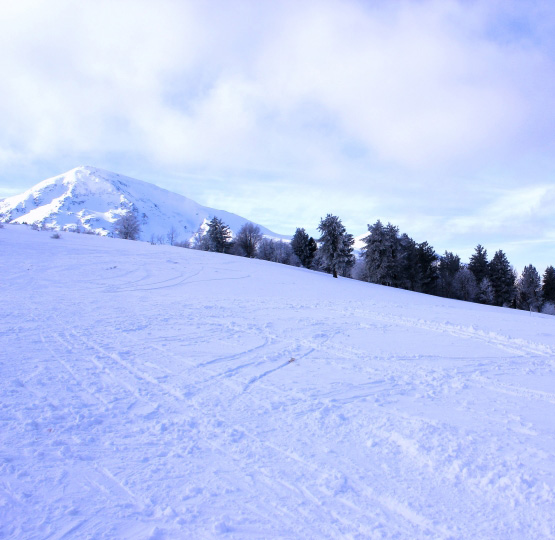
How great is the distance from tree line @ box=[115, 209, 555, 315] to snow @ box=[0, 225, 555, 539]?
27.8 meters

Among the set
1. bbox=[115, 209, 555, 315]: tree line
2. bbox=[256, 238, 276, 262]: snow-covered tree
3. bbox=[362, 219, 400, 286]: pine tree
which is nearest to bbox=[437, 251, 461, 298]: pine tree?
bbox=[115, 209, 555, 315]: tree line

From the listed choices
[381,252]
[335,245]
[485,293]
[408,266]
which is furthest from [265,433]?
[485,293]

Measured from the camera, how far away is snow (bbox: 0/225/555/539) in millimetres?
2732

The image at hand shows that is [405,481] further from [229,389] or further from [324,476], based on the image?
[229,389]

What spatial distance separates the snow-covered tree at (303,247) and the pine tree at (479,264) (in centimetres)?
2611

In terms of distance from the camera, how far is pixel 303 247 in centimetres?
5791

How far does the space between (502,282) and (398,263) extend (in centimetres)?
2049

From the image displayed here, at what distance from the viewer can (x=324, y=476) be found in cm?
322

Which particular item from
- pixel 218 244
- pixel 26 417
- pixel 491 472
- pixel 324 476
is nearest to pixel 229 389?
pixel 324 476

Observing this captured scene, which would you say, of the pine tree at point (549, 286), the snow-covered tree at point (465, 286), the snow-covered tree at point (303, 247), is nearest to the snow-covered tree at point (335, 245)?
the snow-covered tree at point (303, 247)

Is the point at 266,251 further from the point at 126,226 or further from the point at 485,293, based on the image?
the point at 485,293

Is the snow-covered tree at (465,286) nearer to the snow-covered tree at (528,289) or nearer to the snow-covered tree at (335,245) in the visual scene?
the snow-covered tree at (528,289)

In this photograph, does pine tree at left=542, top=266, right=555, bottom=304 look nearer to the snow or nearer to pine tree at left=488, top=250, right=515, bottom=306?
pine tree at left=488, top=250, right=515, bottom=306

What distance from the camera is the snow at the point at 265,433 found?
2732 mm
